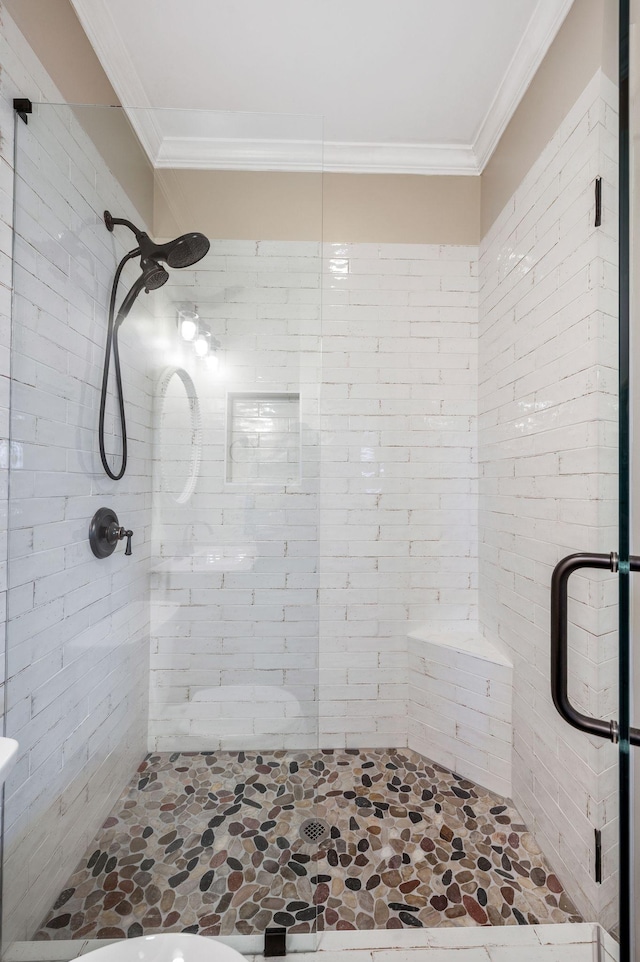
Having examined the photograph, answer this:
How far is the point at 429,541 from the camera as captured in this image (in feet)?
7.02

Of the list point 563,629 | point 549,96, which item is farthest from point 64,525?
point 549,96

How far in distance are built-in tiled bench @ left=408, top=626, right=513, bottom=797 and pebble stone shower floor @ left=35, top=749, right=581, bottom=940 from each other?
403 mm

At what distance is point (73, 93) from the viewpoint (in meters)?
1.38

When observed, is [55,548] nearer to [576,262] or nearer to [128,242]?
[128,242]

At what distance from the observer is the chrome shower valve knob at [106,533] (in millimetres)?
1214

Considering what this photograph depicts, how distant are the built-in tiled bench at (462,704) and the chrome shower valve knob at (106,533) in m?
1.44

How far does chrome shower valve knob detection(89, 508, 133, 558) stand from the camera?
121 cm

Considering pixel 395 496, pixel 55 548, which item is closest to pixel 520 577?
pixel 395 496

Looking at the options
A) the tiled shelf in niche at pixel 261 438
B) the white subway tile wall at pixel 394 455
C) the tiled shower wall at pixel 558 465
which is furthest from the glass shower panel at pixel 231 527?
the white subway tile wall at pixel 394 455

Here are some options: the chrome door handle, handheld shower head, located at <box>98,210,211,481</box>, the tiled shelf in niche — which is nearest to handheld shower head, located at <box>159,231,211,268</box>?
handheld shower head, located at <box>98,210,211,481</box>

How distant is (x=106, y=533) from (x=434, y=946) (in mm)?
1387

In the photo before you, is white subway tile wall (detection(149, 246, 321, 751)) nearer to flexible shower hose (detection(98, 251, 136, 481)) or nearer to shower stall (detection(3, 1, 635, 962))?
shower stall (detection(3, 1, 635, 962))

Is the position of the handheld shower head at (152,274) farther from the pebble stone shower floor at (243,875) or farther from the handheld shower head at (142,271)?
the pebble stone shower floor at (243,875)

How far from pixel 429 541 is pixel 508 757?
91cm
